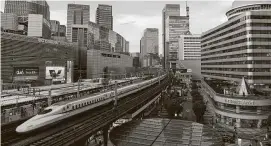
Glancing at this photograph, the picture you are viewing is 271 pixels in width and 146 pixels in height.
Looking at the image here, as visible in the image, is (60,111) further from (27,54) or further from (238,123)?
(27,54)

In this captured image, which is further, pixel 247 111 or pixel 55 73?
pixel 55 73

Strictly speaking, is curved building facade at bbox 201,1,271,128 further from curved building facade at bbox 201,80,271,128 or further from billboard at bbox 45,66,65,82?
billboard at bbox 45,66,65,82

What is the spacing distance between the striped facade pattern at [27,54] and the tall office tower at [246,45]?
83.1m

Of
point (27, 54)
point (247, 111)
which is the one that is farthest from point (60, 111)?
point (27, 54)

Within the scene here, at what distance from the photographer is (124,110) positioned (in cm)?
5059

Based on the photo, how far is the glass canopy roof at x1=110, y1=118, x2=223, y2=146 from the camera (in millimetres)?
30453

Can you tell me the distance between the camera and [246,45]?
82312 millimetres

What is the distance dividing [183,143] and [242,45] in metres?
67.9

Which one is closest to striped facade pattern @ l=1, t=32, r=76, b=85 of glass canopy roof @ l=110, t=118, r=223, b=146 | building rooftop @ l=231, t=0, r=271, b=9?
glass canopy roof @ l=110, t=118, r=223, b=146

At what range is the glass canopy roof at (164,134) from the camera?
30.5 metres

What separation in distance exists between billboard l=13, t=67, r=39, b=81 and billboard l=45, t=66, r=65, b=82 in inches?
201

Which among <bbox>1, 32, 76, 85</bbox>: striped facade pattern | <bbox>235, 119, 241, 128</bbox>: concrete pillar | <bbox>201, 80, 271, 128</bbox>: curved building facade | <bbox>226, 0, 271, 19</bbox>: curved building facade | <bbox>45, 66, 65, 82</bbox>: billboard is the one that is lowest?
<bbox>235, 119, 241, 128</bbox>: concrete pillar

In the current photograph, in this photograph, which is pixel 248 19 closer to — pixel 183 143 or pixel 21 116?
pixel 183 143

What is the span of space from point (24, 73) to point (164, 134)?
6392cm
